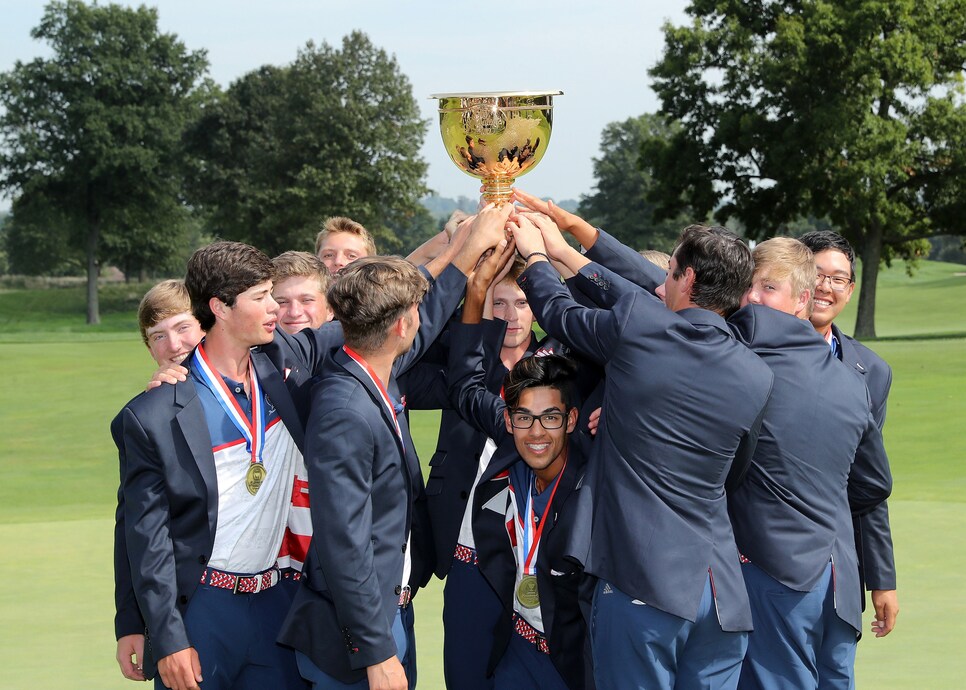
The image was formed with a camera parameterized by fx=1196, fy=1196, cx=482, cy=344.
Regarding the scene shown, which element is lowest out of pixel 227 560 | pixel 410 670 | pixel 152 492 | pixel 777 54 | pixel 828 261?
pixel 410 670

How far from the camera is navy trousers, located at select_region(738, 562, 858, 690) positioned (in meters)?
4.21

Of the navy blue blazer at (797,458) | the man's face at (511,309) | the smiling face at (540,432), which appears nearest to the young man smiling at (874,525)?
the navy blue blazer at (797,458)

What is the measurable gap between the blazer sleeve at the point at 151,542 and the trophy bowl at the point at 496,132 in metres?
1.74

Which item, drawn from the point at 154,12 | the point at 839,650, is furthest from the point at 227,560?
the point at 154,12

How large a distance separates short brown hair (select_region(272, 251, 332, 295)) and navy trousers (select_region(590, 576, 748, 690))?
2408 mm

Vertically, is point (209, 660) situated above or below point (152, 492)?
below

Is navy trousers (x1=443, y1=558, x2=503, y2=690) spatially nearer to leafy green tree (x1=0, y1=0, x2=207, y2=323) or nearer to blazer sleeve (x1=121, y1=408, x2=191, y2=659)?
blazer sleeve (x1=121, y1=408, x2=191, y2=659)

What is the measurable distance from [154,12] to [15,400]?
175ft

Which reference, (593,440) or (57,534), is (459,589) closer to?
(593,440)

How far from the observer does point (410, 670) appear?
4.18m

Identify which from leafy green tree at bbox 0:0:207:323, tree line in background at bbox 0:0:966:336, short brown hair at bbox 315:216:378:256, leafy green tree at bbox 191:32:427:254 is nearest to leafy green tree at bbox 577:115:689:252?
tree line in background at bbox 0:0:966:336

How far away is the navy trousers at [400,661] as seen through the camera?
388cm

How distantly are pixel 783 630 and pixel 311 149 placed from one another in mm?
59506

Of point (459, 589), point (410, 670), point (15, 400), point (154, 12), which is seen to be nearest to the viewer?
point (410, 670)
